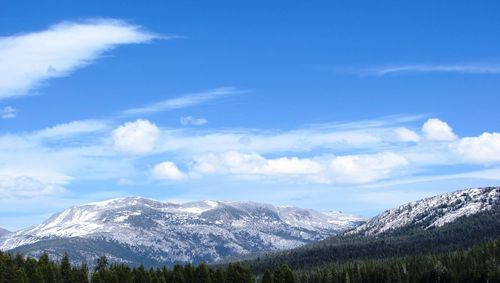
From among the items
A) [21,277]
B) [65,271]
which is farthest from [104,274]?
[21,277]

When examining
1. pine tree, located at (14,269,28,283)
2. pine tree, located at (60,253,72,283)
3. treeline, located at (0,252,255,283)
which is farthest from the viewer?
pine tree, located at (60,253,72,283)

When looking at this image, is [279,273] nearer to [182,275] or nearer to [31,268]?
[182,275]

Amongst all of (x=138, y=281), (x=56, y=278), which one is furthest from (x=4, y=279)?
(x=138, y=281)

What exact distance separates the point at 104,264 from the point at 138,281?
30.5 meters

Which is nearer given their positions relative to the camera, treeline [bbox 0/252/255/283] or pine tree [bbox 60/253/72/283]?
treeline [bbox 0/252/255/283]

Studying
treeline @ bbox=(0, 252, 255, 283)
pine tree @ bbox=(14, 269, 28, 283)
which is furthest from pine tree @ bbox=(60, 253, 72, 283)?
pine tree @ bbox=(14, 269, 28, 283)

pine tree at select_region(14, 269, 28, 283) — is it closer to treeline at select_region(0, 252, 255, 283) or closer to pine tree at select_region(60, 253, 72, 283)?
treeline at select_region(0, 252, 255, 283)

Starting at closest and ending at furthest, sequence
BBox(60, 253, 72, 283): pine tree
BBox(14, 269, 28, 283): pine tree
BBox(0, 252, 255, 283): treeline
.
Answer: BBox(14, 269, 28, 283): pine tree, BBox(0, 252, 255, 283): treeline, BBox(60, 253, 72, 283): pine tree

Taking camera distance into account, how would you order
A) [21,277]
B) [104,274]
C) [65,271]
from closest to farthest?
[21,277] < [104,274] < [65,271]

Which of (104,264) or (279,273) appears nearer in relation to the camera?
(279,273)

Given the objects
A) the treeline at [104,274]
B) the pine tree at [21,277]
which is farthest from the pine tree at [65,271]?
the pine tree at [21,277]

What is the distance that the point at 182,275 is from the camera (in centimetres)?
17775

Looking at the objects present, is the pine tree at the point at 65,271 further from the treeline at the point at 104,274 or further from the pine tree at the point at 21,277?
the pine tree at the point at 21,277

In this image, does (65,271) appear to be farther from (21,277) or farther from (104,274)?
(21,277)
